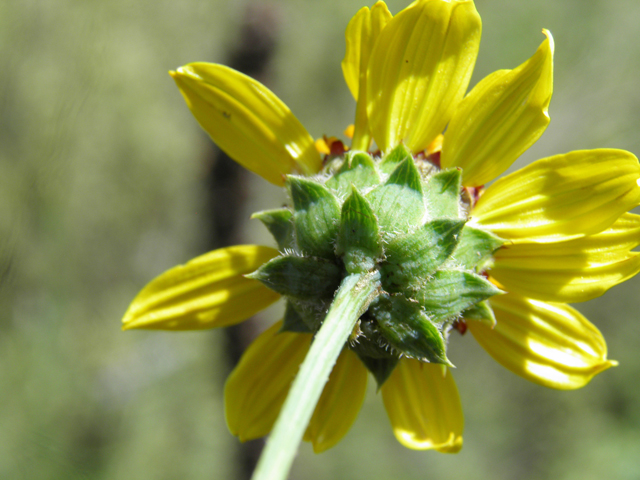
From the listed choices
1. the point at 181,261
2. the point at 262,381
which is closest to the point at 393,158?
the point at 262,381

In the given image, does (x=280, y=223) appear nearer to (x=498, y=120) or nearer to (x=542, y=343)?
(x=498, y=120)

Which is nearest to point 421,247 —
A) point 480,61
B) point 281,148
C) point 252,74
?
point 281,148

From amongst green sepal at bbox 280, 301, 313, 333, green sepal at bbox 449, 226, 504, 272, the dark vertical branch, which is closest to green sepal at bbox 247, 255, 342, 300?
green sepal at bbox 280, 301, 313, 333

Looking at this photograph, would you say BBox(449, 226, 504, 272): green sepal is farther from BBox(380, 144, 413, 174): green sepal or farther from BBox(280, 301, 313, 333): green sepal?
BBox(280, 301, 313, 333): green sepal

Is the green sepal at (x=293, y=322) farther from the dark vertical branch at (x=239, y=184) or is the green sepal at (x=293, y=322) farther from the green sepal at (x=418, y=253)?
the dark vertical branch at (x=239, y=184)

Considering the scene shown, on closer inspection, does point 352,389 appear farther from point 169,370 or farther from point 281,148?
point 169,370

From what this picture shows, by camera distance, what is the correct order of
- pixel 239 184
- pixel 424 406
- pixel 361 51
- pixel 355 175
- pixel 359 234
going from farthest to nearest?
pixel 239 184, pixel 424 406, pixel 361 51, pixel 355 175, pixel 359 234

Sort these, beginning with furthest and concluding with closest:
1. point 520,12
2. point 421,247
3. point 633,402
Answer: point 520,12 < point 633,402 < point 421,247
